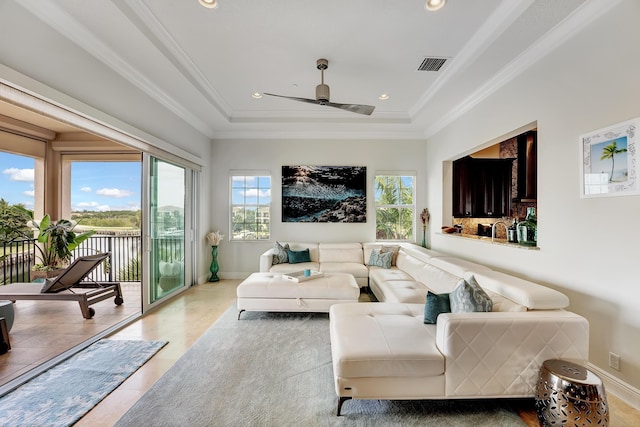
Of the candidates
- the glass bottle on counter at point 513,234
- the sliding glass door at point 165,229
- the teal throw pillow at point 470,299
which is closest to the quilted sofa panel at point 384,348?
the teal throw pillow at point 470,299

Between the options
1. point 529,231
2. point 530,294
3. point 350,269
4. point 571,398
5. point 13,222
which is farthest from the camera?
point 13,222

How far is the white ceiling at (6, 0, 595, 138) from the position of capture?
7.58 ft

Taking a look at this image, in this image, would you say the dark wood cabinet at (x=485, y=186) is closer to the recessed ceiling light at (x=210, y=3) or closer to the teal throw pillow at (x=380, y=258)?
the teal throw pillow at (x=380, y=258)

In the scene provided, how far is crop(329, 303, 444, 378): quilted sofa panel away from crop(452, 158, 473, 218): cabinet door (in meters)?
3.21

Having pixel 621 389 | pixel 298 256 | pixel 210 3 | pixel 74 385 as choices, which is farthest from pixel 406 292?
pixel 210 3

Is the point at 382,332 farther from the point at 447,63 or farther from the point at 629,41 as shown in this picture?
the point at 447,63

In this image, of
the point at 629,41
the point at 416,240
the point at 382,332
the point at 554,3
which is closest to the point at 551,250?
the point at 629,41

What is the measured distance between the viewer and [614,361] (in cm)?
206

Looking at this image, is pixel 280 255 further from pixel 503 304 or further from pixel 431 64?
pixel 431 64

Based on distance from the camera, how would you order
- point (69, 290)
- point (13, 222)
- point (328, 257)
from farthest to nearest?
point (328, 257) < point (13, 222) < point (69, 290)

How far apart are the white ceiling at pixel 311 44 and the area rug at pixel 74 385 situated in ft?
9.54

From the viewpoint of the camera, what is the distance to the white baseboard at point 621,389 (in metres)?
1.91

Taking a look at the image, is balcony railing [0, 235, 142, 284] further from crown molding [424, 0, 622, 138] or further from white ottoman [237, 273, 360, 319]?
crown molding [424, 0, 622, 138]

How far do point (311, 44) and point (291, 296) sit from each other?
2.92 metres
